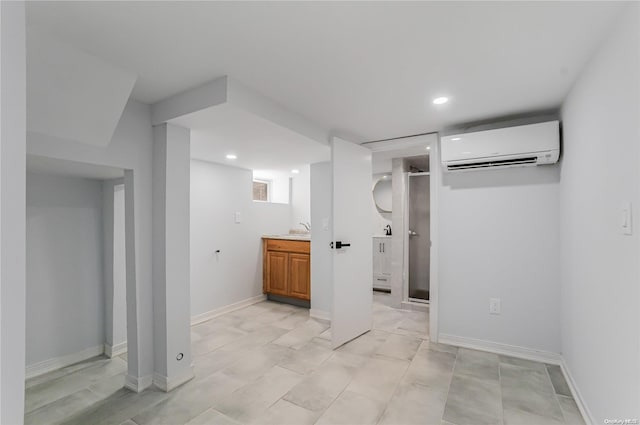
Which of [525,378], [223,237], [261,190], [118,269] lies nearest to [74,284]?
[118,269]

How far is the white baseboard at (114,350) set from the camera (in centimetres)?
271

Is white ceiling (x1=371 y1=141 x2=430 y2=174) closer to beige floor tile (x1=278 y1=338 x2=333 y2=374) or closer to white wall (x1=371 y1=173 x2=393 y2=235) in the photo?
white wall (x1=371 y1=173 x2=393 y2=235)

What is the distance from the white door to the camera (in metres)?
2.89

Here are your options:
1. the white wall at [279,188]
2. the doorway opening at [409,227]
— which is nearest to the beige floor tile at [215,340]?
the doorway opening at [409,227]

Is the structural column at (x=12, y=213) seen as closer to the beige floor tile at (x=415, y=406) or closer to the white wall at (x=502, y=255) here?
the beige floor tile at (x=415, y=406)

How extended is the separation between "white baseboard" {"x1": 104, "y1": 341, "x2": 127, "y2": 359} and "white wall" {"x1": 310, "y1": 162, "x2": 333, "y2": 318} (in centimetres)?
202

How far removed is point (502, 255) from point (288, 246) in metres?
2.61

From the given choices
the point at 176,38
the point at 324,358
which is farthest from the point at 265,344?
the point at 176,38

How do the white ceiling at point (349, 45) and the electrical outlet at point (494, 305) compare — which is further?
the electrical outlet at point (494, 305)

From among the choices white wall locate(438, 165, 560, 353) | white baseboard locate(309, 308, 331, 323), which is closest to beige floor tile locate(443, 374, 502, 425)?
white wall locate(438, 165, 560, 353)

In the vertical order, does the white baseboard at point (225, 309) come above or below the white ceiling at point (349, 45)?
below

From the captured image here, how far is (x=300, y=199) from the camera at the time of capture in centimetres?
540

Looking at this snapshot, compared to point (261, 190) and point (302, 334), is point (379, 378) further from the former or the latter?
point (261, 190)

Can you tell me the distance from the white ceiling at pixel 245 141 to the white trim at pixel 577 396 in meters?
2.67
